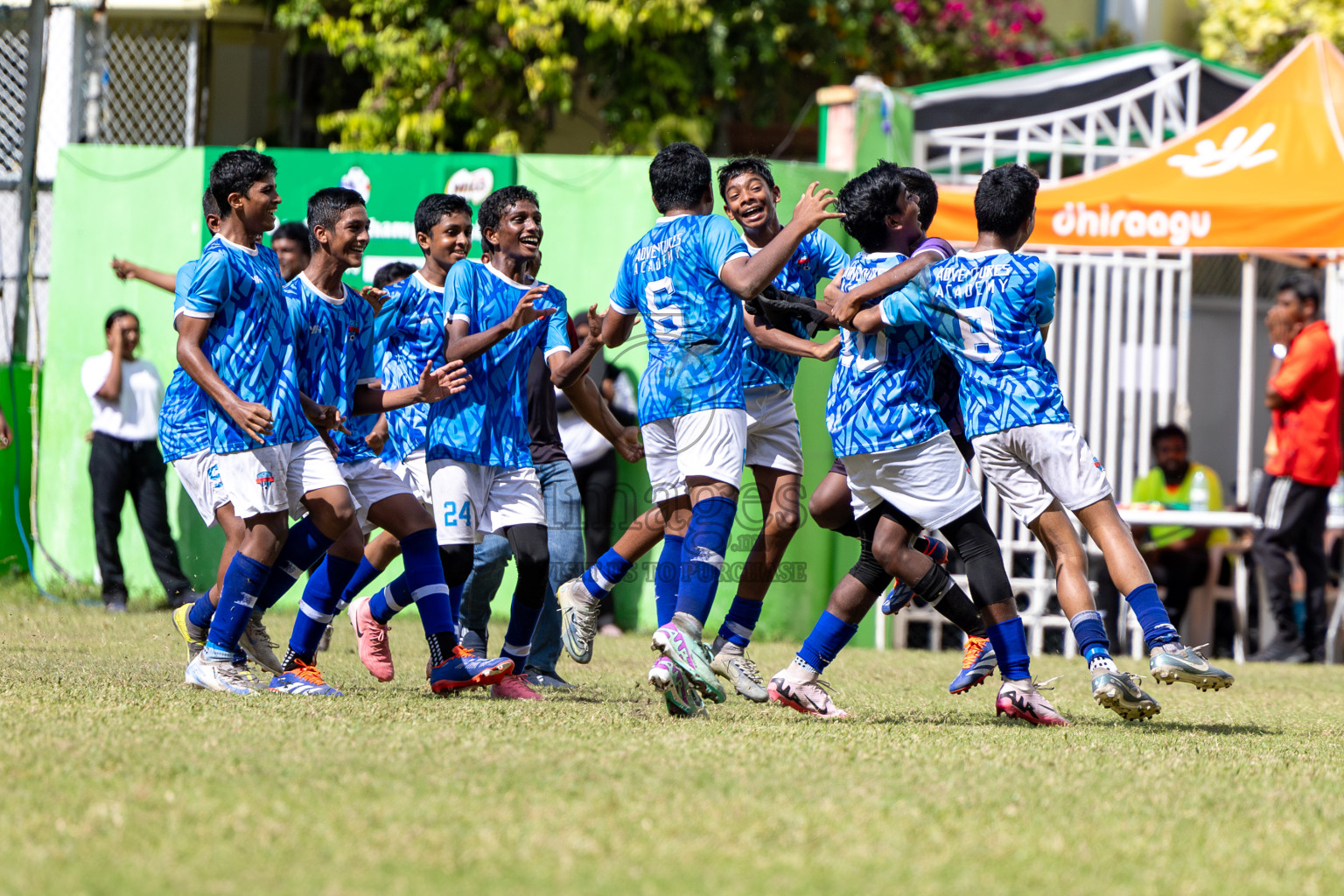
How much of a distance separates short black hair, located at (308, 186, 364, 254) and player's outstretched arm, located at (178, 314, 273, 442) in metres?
0.72

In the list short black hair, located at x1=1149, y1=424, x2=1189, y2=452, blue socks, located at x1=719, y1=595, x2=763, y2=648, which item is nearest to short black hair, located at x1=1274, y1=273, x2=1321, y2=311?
short black hair, located at x1=1149, y1=424, x2=1189, y2=452

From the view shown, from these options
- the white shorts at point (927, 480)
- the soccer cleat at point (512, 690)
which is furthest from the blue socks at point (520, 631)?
the white shorts at point (927, 480)

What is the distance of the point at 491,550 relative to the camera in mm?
6660

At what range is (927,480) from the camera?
539 cm

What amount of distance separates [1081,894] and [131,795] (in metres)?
2.17

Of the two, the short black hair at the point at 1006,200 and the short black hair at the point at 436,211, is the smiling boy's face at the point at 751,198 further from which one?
the short black hair at the point at 436,211

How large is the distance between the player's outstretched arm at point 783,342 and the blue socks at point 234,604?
6.68ft

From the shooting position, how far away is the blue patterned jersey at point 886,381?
17.6 ft

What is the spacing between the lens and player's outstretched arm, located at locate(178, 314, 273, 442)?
5.31m

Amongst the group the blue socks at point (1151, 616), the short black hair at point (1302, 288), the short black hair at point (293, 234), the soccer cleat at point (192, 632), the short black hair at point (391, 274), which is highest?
the short black hair at point (1302, 288)

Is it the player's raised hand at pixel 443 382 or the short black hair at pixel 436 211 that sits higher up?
the short black hair at pixel 436 211

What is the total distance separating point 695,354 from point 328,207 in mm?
1617

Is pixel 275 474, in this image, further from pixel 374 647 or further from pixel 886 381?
pixel 886 381

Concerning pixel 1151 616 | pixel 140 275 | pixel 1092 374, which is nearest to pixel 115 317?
pixel 140 275
